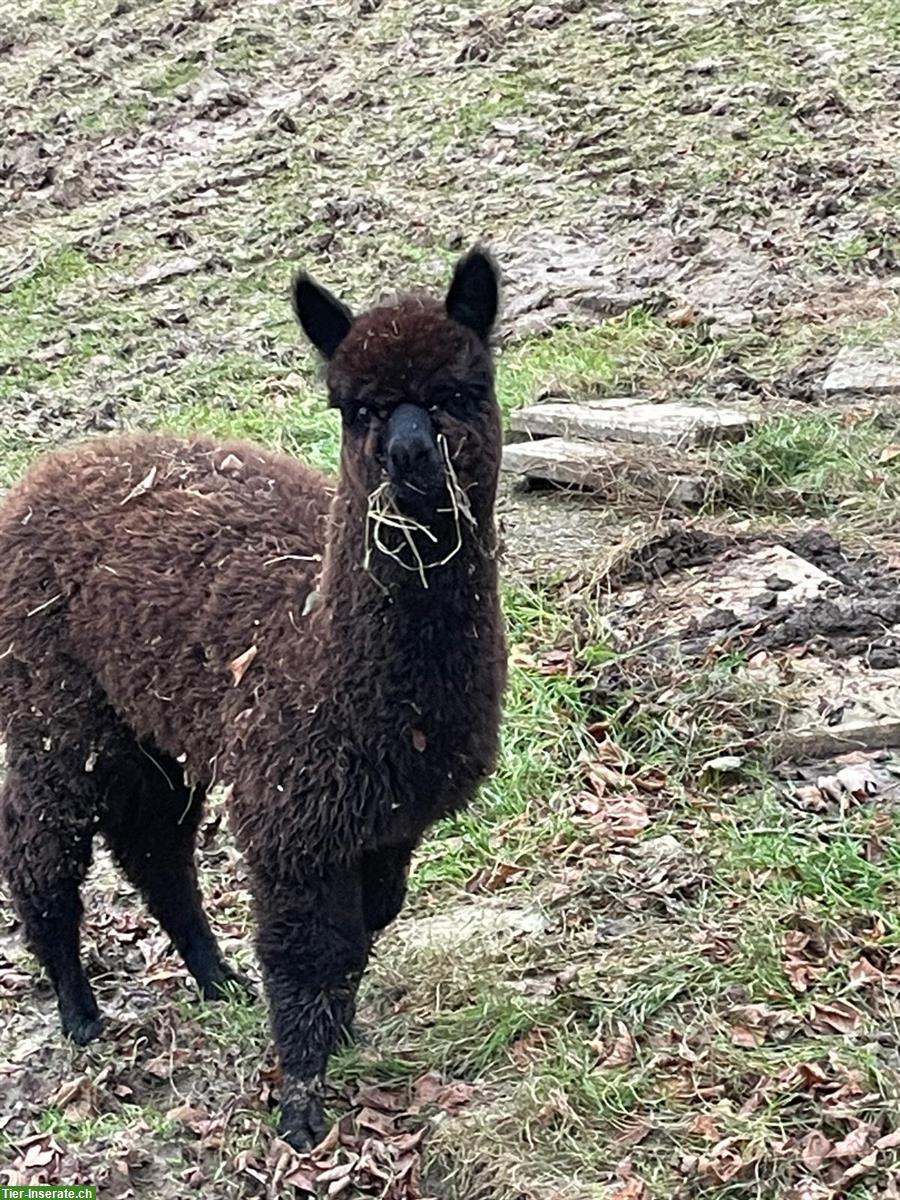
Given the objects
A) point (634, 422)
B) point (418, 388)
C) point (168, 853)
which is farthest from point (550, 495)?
point (418, 388)

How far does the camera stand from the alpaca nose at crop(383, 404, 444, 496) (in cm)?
392

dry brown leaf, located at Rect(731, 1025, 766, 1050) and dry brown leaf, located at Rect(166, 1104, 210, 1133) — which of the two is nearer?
dry brown leaf, located at Rect(731, 1025, 766, 1050)

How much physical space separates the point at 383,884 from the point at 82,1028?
3.95 feet

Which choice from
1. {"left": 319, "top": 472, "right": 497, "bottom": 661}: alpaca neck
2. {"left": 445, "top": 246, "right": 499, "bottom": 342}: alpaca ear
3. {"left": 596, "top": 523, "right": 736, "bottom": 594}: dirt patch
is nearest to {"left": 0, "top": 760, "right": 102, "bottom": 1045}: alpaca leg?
{"left": 319, "top": 472, "right": 497, "bottom": 661}: alpaca neck

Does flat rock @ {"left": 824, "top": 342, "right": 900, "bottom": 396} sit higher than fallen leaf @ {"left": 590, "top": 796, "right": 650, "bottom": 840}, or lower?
lower

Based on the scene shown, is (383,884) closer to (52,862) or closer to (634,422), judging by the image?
(52,862)

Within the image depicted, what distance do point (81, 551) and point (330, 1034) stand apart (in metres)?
1.62

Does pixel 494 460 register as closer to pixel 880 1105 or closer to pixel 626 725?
pixel 880 1105

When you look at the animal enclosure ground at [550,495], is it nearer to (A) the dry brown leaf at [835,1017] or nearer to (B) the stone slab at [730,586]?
(A) the dry brown leaf at [835,1017]

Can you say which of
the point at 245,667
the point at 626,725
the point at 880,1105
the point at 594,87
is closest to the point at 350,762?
the point at 245,667

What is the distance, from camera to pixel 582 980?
4930 mm

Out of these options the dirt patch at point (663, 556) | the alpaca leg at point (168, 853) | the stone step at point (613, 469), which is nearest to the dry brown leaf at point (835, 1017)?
the alpaca leg at point (168, 853)

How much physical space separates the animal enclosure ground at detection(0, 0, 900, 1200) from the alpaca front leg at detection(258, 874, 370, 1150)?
0.47 ft

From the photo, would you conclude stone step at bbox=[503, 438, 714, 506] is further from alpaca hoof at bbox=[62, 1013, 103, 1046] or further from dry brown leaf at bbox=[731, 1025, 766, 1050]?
alpaca hoof at bbox=[62, 1013, 103, 1046]
